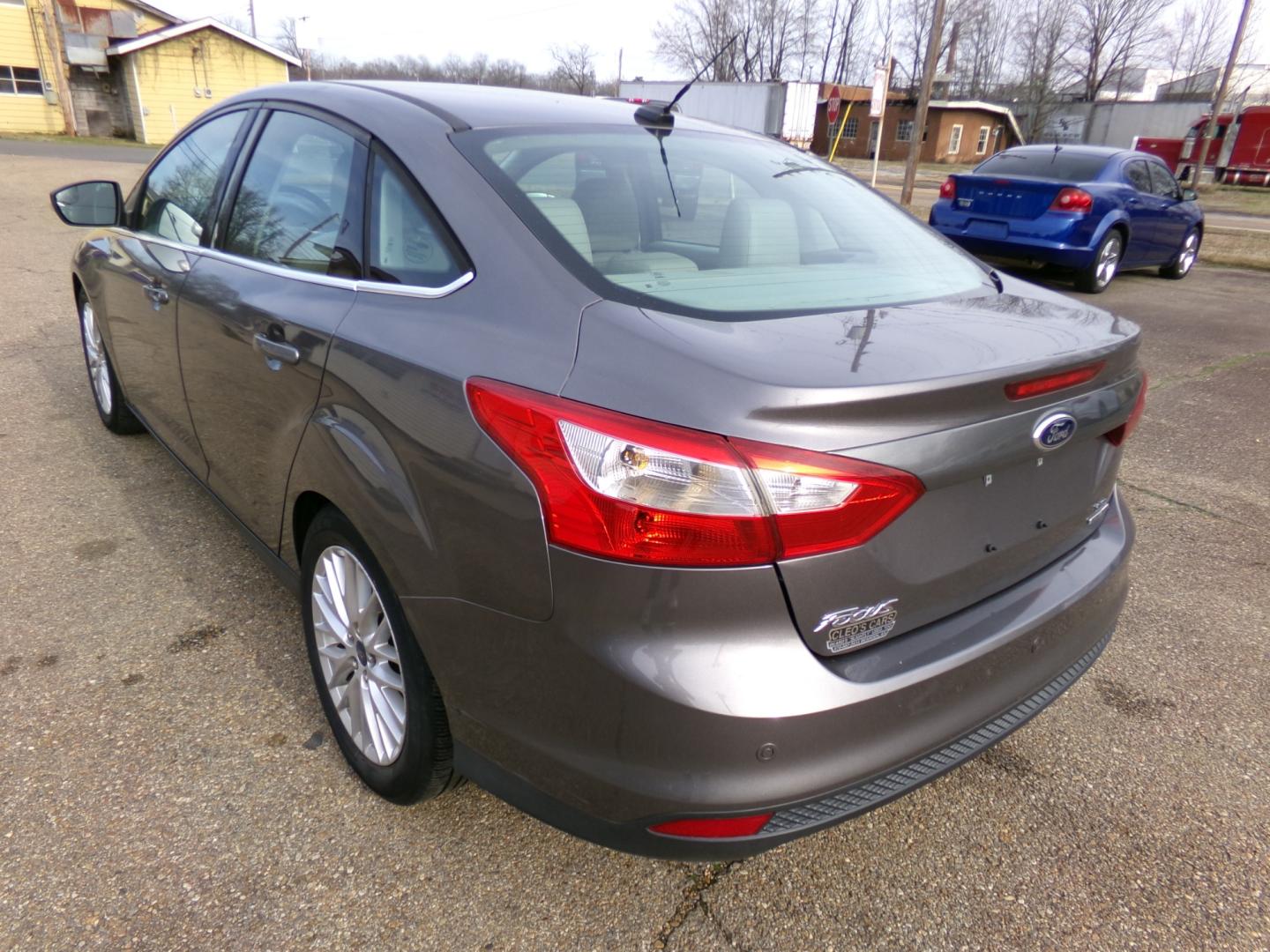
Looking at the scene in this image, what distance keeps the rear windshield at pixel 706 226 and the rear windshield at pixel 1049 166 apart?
7.97 m

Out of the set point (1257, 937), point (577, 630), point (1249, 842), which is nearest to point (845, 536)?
point (577, 630)

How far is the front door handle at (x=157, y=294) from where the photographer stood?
3.06m

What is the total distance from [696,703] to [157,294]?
2.62 meters

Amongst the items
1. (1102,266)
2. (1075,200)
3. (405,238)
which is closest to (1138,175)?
(1102,266)

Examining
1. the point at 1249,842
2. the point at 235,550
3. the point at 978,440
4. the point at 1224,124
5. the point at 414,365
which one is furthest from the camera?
the point at 1224,124

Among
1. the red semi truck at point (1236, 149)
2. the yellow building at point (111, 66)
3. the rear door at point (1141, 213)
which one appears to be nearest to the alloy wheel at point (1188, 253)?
the rear door at point (1141, 213)

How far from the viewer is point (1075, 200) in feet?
29.5

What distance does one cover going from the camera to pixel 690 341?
1.56m

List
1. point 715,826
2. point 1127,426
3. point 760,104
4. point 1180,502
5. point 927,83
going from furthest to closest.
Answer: point 760,104 < point 927,83 < point 1180,502 < point 1127,426 < point 715,826

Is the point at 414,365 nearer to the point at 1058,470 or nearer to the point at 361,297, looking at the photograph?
the point at 361,297

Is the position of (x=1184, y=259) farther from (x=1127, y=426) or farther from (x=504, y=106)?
(x=504, y=106)

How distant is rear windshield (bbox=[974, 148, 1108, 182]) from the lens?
31.1 feet

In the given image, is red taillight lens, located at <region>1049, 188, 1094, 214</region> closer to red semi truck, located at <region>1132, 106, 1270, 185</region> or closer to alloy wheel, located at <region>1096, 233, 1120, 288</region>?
alloy wheel, located at <region>1096, 233, 1120, 288</region>

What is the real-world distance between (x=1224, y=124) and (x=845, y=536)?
43.9 metres
